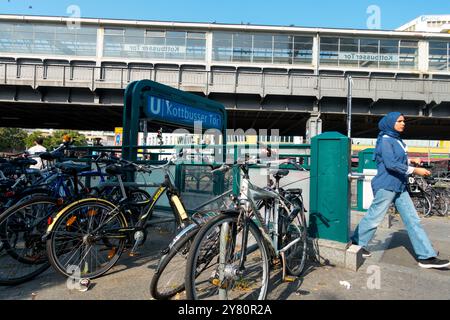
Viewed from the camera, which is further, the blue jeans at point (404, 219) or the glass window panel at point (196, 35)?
the glass window panel at point (196, 35)

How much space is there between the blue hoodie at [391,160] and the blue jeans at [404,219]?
102 mm

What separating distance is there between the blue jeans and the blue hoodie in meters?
0.10

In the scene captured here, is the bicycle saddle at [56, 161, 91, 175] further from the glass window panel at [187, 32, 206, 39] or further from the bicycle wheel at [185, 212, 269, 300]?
the glass window panel at [187, 32, 206, 39]

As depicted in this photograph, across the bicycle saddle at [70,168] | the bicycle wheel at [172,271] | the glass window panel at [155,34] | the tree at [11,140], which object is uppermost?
the glass window panel at [155,34]

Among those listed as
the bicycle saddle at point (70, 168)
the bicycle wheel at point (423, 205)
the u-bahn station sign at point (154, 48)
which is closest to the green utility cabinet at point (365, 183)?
the bicycle wheel at point (423, 205)

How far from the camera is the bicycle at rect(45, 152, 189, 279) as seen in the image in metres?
3.14

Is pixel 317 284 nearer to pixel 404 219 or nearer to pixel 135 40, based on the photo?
pixel 404 219

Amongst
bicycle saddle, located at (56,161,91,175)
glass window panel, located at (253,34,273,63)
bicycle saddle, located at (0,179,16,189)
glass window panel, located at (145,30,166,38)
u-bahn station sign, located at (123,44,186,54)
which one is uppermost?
glass window panel, located at (145,30,166,38)

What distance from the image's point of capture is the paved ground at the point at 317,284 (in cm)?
305

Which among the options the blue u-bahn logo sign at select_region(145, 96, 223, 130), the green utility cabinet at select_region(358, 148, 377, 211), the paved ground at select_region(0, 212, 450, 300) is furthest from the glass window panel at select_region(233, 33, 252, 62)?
the paved ground at select_region(0, 212, 450, 300)

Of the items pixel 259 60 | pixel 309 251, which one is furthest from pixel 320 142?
pixel 259 60

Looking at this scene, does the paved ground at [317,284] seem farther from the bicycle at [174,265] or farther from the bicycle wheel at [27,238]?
the bicycle at [174,265]

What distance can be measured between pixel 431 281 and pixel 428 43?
A: 42.4m
